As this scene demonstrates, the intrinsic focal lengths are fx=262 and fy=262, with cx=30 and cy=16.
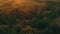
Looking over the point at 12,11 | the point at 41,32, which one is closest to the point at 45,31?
the point at 41,32

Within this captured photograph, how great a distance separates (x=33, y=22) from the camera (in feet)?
18.9

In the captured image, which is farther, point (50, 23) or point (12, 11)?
point (12, 11)

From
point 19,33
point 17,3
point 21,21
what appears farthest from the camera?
point 17,3

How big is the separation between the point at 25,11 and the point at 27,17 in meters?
0.15

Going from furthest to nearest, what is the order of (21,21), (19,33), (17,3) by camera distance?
(17,3) < (21,21) < (19,33)

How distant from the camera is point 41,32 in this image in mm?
5457

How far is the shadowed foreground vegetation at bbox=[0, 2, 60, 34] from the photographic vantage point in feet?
18.1

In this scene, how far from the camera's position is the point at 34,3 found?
20.7 feet

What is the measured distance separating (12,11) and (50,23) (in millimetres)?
983

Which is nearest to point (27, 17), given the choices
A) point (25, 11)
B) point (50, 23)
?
point (25, 11)

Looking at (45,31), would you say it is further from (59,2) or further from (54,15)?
(59,2)

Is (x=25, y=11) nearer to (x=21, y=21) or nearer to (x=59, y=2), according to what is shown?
(x=21, y=21)

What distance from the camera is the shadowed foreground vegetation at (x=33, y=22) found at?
5504mm

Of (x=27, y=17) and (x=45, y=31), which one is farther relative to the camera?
(x=27, y=17)
